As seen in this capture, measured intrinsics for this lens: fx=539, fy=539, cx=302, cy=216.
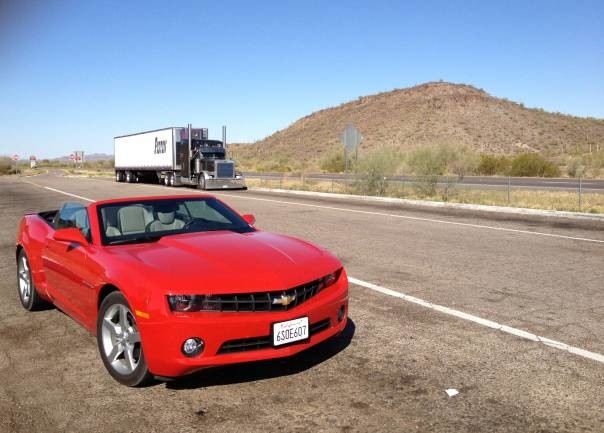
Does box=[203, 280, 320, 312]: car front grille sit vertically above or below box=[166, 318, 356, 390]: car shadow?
above

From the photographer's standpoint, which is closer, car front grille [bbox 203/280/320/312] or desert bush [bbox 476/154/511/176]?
car front grille [bbox 203/280/320/312]

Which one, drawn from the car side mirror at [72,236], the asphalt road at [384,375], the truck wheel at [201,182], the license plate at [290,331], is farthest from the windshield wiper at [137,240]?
the truck wheel at [201,182]

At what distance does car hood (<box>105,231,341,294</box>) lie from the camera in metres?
3.68

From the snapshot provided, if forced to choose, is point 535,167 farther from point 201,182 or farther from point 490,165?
point 201,182

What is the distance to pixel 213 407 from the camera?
360cm

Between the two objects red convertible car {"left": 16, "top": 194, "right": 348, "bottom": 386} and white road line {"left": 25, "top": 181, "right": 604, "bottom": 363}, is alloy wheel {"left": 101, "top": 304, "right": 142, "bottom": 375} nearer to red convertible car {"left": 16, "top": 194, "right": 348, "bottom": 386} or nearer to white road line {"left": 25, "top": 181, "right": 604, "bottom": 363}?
red convertible car {"left": 16, "top": 194, "right": 348, "bottom": 386}

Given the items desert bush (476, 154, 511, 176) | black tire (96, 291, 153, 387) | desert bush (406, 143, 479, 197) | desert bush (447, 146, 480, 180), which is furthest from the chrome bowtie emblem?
desert bush (476, 154, 511, 176)

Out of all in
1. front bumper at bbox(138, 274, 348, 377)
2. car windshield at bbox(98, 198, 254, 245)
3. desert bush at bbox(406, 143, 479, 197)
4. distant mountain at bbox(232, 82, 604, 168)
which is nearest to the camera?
front bumper at bbox(138, 274, 348, 377)

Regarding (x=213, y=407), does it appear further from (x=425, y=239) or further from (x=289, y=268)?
(x=425, y=239)

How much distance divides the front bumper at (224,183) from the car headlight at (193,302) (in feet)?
95.4

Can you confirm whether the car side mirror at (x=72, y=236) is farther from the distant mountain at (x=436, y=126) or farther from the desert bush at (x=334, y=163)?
the distant mountain at (x=436, y=126)

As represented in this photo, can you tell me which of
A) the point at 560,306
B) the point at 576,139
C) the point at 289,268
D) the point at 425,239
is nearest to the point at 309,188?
the point at 425,239

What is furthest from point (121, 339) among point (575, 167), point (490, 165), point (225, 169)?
point (490, 165)

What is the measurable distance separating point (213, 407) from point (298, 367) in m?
0.87
